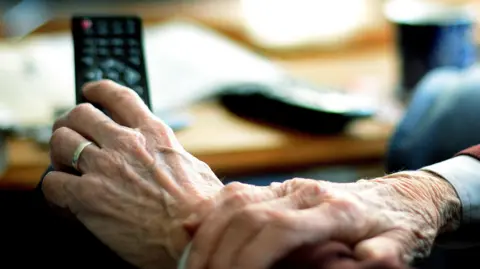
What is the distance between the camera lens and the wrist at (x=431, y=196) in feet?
2.04

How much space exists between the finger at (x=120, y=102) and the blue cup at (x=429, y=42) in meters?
0.59

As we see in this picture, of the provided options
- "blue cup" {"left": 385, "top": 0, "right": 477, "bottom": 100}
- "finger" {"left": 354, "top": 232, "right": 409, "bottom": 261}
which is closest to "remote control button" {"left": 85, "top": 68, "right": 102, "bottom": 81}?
"finger" {"left": 354, "top": 232, "right": 409, "bottom": 261}

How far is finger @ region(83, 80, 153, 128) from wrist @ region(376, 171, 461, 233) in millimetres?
216

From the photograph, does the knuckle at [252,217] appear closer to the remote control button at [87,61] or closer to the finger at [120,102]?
the finger at [120,102]

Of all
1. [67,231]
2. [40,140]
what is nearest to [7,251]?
[67,231]

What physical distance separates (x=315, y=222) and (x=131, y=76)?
32cm

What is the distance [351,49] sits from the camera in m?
1.47

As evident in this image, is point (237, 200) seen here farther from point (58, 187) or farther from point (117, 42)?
point (117, 42)

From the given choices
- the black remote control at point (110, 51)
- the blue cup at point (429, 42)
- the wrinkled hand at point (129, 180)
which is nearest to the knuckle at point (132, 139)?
the wrinkled hand at point (129, 180)

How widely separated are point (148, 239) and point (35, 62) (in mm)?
592

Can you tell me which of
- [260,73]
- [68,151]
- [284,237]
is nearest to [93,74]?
[68,151]

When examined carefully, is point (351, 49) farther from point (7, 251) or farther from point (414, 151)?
point (7, 251)

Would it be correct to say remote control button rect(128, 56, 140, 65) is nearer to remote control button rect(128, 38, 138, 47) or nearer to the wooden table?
remote control button rect(128, 38, 138, 47)

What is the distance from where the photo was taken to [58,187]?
632 millimetres
